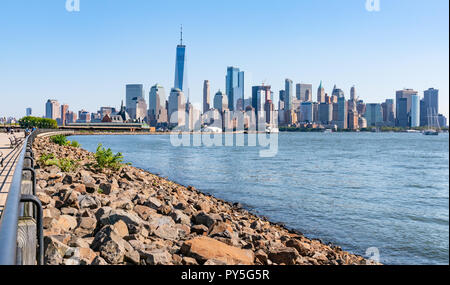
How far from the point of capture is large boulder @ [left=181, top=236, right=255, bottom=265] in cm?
767

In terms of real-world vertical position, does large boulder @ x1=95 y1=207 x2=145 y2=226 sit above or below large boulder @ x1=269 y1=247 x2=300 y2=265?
above

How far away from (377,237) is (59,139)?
3853 cm

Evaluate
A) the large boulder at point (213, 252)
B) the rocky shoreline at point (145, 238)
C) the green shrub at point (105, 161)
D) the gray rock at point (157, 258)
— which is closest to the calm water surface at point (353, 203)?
the rocky shoreline at point (145, 238)

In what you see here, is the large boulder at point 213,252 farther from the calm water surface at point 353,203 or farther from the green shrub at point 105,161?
the green shrub at point 105,161

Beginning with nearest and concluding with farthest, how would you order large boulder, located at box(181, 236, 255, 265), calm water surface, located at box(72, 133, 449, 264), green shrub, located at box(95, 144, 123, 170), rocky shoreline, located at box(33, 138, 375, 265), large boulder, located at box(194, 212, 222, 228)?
Answer: rocky shoreline, located at box(33, 138, 375, 265) → large boulder, located at box(181, 236, 255, 265) → large boulder, located at box(194, 212, 222, 228) → calm water surface, located at box(72, 133, 449, 264) → green shrub, located at box(95, 144, 123, 170)

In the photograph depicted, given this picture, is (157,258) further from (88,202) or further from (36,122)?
(36,122)

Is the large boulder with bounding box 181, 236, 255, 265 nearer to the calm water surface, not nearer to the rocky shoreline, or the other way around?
the rocky shoreline

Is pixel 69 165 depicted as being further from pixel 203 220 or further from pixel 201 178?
pixel 201 178

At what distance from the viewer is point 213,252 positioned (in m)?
7.78

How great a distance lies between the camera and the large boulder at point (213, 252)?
7.67m

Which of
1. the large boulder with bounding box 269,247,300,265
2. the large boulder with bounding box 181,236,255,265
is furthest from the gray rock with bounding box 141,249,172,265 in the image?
the large boulder with bounding box 269,247,300,265

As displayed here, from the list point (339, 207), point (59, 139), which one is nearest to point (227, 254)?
point (339, 207)
